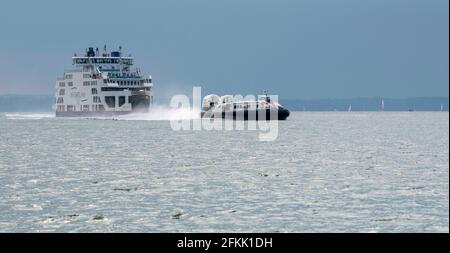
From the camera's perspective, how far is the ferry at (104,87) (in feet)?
607

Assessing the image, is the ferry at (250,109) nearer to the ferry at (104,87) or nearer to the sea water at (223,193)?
the ferry at (104,87)

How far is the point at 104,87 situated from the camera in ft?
607

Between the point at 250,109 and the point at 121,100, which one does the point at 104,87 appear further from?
the point at 250,109

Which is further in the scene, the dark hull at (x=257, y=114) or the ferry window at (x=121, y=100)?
the ferry window at (x=121, y=100)

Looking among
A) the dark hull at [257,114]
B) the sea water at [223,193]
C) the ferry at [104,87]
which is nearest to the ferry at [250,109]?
the dark hull at [257,114]

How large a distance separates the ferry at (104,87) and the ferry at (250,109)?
26.7 m

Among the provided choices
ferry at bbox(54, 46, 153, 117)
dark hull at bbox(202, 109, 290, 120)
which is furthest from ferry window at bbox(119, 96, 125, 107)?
dark hull at bbox(202, 109, 290, 120)

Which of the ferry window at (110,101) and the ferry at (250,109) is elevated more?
the ferry window at (110,101)

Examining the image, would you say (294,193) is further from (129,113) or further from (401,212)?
(129,113)

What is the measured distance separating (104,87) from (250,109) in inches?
1950

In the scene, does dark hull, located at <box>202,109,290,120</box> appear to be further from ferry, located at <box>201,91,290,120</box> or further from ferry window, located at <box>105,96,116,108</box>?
ferry window, located at <box>105,96,116,108</box>

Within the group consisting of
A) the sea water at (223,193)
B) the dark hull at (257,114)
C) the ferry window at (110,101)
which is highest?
the ferry window at (110,101)
